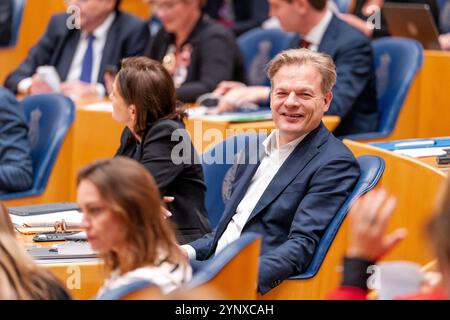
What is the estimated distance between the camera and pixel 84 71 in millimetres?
6309

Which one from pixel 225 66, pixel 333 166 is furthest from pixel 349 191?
pixel 225 66

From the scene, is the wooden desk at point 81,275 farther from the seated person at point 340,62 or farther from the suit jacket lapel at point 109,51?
the suit jacket lapel at point 109,51

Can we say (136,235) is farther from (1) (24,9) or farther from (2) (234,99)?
(1) (24,9)

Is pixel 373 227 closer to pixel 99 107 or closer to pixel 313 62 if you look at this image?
pixel 313 62

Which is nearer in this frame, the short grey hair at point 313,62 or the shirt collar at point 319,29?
the short grey hair at point 313,62

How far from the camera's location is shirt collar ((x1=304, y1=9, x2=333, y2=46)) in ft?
17.6

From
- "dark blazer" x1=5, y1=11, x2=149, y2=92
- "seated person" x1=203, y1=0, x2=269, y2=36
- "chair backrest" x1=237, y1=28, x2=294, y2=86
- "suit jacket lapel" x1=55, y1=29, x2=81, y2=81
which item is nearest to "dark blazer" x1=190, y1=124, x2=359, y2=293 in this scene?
Answer: "chair backrest" x1=237, y1=28, x2=294, y2=86

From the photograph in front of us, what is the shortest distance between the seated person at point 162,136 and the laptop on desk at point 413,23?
89.4 inches

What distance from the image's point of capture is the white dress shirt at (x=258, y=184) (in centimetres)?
348

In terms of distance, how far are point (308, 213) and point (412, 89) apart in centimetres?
218

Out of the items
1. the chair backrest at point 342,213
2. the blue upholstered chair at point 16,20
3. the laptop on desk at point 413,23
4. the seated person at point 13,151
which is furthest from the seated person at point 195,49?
the chair backrest at point 342,213

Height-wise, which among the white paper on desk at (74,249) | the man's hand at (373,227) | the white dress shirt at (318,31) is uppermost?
the man's hand at (373,227)

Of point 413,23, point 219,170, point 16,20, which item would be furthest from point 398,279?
point 16,20
